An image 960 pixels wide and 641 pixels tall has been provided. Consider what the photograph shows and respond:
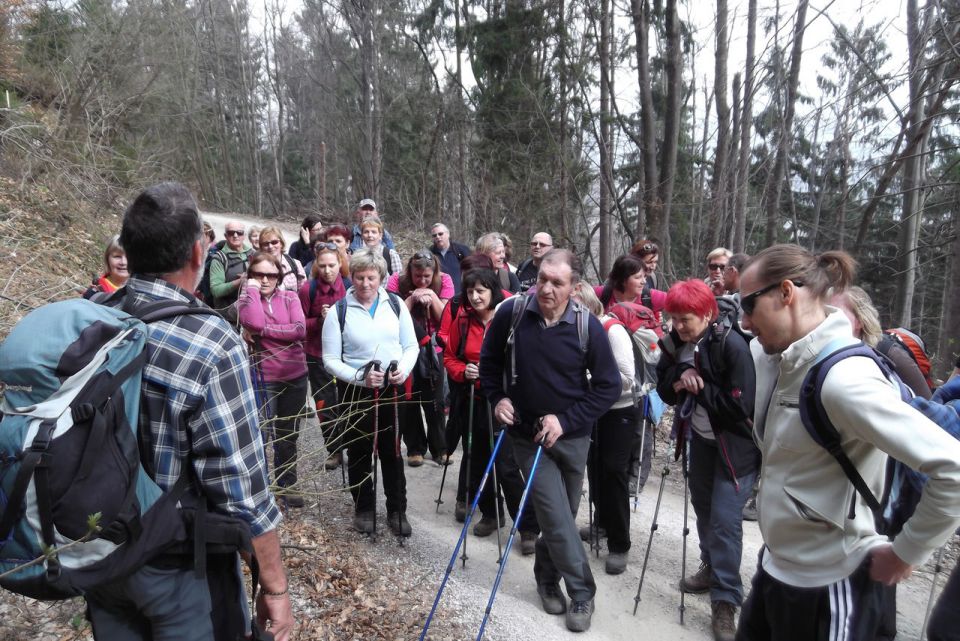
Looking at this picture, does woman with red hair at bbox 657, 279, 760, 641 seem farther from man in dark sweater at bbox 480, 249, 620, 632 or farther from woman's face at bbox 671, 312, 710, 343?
man in dark sweater at bbox 480, 249, 620, 632

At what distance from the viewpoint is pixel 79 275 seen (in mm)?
7180

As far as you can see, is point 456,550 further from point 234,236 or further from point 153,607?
point 234,236

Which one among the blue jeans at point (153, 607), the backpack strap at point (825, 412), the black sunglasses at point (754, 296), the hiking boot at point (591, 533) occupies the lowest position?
the hiking boot at point (591, 533)

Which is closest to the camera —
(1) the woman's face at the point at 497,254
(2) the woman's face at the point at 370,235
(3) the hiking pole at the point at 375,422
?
(3) the hiking pole at the point at 375,422

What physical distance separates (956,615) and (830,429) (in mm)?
1178

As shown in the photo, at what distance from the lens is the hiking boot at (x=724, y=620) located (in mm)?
3535

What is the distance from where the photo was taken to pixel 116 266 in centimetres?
466

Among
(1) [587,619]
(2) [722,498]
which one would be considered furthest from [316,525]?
(2) [722,498]

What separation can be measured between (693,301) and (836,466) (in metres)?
1.87

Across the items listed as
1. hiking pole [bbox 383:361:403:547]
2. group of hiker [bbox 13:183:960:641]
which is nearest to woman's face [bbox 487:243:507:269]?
group of hiker [bbox 13:183:960:641]

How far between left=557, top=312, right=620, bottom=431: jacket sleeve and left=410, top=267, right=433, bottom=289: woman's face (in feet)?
7.64

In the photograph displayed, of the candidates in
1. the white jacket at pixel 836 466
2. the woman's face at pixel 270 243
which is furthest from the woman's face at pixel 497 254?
the white jacket at pixel 836 466

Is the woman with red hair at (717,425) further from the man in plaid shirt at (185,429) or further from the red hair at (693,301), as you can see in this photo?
the man in plaid shirt at (185,429)

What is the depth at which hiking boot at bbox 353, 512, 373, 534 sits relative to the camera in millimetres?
4879
